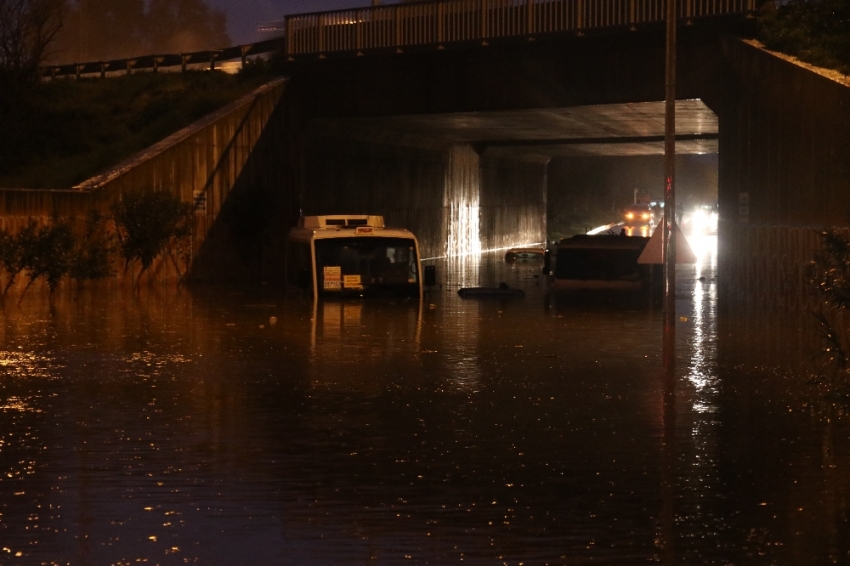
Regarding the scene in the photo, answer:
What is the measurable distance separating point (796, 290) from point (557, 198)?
63071 mm

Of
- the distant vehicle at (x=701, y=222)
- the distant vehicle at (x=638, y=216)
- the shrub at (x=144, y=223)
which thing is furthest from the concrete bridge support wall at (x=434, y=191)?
the distant vehicle at (x=701, y=222)

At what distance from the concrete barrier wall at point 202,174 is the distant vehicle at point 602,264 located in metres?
11.3

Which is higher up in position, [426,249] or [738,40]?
[738,40]

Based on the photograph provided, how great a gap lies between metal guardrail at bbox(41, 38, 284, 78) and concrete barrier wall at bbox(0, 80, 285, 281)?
5014 millimetres

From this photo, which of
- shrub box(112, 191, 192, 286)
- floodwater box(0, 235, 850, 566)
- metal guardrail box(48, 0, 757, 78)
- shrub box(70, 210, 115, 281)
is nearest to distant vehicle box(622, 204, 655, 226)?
metal guardrail box(48, 0, 757, 78)

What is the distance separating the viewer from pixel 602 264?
3114 centimetres

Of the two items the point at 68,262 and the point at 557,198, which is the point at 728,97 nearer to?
the point at 68,262

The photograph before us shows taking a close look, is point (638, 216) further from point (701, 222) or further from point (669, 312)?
point (669, 312)

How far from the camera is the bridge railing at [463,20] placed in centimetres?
3212

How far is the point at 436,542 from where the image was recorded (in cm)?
755

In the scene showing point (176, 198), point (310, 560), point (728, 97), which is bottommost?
point (310, 560)

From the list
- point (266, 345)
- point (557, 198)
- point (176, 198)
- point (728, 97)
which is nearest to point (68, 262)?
point (176, 198)

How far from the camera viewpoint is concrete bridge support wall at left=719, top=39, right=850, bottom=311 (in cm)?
2584

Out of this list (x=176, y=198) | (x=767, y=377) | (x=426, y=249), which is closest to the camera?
(x=767, y=377)
